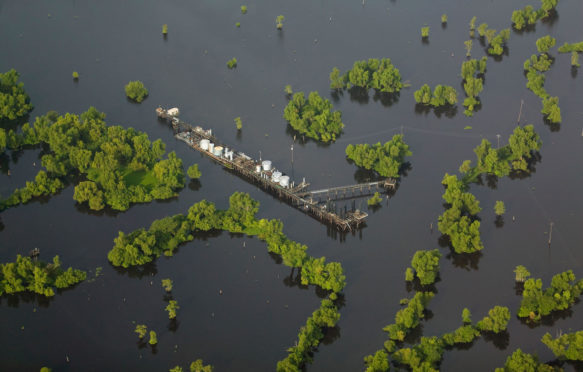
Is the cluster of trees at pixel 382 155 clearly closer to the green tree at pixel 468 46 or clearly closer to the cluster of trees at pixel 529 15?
the green tree at pixel 468 46

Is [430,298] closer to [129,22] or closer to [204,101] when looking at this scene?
[204,101]

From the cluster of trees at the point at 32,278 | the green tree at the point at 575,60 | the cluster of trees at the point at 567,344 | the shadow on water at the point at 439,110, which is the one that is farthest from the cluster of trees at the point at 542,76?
the cluster of trees at the point at 32,278

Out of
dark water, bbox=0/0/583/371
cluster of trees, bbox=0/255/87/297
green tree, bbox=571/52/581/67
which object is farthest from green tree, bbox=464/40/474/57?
cluster of trees, bbox=0/255/87/297

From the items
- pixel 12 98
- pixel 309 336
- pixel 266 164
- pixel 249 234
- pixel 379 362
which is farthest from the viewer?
pixel 12 98

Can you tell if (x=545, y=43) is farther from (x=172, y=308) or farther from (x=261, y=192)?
(x=172, y=308)

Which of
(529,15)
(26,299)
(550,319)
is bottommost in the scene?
(26,299)

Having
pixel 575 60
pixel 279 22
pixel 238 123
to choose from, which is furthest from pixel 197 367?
pixel 575 60
